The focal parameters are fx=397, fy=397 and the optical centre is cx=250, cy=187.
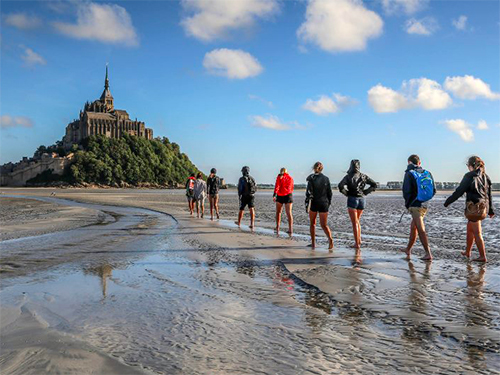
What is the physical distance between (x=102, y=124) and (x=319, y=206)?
463 ft

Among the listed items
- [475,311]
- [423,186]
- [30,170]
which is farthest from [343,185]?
[30,170]

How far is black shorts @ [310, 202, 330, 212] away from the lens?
934 centimetres

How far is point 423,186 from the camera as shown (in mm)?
7992

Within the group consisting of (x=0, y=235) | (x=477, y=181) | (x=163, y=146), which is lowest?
(x=0, y=235)

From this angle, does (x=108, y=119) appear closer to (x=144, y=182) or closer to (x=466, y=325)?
(x=144, y=182)

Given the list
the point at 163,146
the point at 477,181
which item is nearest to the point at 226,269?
the point at 477,181

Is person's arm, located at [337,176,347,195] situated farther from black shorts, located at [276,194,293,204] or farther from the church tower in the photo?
the church tower

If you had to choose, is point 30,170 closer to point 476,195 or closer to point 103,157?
point 103,157

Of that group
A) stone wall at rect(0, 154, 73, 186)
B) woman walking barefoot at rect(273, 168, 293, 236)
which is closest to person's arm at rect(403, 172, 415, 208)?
woman walking barefoot at rect(273, 168, 293, 236)

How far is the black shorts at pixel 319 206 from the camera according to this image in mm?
9338

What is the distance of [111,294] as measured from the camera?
15.7ft

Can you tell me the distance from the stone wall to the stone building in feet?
54.5

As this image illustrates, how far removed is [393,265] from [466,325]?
3177 millimetres

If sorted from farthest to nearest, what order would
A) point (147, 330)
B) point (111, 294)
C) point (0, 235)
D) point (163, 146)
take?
Result: 1. point (163, 146)
2. point (0, 235)
3. point (111, 294)
4. point (147, 330)
